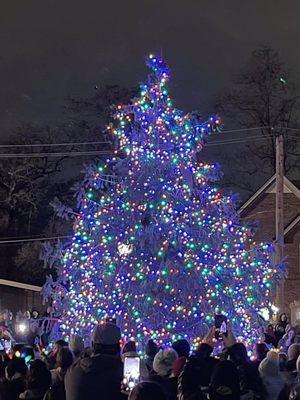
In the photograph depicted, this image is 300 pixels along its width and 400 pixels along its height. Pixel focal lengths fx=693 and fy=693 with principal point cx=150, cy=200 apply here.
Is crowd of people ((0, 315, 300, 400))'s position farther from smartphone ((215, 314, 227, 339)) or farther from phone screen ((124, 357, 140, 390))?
smartphone ((215, 314, 227, 339))

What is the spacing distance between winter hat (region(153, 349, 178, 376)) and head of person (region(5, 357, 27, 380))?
57.3 inches

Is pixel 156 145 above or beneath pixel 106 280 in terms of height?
above

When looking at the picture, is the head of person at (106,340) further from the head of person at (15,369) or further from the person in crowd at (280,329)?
the person in crowd at (280,329)

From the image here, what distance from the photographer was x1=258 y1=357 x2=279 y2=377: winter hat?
7.33 metres

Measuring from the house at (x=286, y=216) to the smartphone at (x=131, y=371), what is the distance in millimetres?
28031

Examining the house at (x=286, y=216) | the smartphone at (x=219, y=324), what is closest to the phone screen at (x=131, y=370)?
the smartphone at (x=219, y=324)

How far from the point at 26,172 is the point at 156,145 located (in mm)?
25925

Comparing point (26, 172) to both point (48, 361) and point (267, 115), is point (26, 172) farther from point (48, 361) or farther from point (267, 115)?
point (48, 361)

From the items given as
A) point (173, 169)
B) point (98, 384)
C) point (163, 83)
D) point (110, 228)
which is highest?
point (163, 83)

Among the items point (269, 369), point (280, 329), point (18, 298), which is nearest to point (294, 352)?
point (269, 369)

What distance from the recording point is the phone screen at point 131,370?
7734 millimetres

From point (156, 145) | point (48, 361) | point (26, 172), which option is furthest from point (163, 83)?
point (26, 172)

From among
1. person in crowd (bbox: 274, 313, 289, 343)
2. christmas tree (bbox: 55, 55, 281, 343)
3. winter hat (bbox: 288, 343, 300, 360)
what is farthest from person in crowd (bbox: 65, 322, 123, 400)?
person in crowd (bbox: 274, 313, 289, 343)

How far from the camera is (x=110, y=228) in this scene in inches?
561
